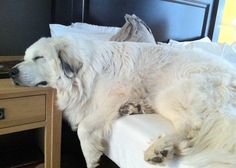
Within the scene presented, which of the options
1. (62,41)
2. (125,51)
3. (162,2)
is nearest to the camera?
(62,41)

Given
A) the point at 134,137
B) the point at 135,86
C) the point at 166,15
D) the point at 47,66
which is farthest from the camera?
the point at 166,15

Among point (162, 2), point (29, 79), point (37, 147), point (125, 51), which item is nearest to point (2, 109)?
point (29, 79)

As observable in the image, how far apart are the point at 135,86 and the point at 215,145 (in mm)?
490

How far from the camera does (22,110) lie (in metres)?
1.16

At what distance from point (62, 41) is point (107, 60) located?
0.23 meters

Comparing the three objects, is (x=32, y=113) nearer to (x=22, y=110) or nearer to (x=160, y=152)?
(x=22, y=110)

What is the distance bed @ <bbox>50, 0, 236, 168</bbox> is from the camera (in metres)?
1.08

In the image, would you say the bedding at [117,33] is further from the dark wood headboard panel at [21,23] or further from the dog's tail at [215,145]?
the dog's tail at [215,145]

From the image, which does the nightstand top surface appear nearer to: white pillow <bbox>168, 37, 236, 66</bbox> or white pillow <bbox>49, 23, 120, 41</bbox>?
white pillow <bbox>49, 23, 120, 41</bbox>

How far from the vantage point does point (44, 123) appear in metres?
1.24

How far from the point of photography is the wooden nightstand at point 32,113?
1.12 metres

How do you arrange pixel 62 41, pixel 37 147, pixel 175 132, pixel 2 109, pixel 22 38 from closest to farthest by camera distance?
pixel 175 132 < pixel 2 109 < pixel 62 41 < pixel 37 147 < pixel 22 38

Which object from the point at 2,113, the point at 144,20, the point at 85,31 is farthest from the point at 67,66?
the point at 144,20

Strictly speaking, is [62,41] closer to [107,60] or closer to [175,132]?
[107,60]
